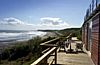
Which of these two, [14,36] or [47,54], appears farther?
[14,36]

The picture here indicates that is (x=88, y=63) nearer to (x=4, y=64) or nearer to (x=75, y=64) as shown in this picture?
(x=75, y=64)

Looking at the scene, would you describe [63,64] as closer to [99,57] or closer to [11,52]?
[99,57]

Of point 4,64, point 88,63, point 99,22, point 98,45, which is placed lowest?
point 4,64

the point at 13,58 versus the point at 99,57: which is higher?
the point at 99,57

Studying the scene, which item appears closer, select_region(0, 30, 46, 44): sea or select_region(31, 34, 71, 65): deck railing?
select_region(31, 34, 71, 65): deck railing

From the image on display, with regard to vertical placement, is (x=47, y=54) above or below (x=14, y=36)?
above

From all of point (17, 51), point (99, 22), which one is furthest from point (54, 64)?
point (17, 51)

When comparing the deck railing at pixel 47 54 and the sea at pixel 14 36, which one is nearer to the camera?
the deck railing at pixel 47 54

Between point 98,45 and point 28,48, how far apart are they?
15534 millimetres

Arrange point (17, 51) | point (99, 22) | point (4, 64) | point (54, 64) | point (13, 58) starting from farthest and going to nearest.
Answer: point (17, 51)
point (13, 58)
point (4, 64)
point (54, 64)
point (99, 22)

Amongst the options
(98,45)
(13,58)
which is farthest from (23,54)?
(98,45)

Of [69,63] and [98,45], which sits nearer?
[98,45]

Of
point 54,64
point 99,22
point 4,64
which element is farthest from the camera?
point 4,64

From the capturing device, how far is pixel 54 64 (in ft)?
27.3
